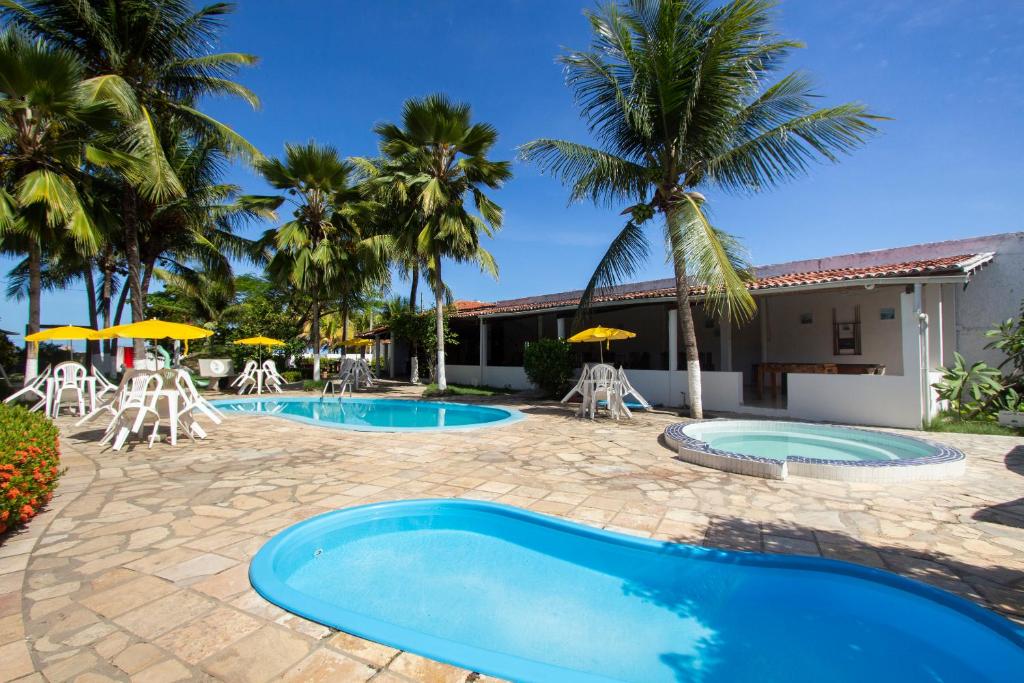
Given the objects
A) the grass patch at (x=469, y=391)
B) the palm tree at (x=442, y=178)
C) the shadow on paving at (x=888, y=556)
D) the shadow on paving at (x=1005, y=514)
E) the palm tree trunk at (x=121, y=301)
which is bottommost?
the shadow on paving at (x=888, y=556)

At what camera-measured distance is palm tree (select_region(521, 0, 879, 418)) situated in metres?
8.16

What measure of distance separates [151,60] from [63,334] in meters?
7.72

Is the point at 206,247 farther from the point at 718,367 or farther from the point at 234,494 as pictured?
the point at 718,367

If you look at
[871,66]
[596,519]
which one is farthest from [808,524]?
[871,66]

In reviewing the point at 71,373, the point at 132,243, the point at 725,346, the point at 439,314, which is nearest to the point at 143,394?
the point at 71,373

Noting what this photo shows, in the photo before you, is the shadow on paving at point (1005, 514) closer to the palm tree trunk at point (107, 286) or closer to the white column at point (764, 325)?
the white column at point (764, 325)

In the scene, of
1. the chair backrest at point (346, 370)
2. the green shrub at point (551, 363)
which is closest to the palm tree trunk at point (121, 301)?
the chair backrest at point (346, 370)

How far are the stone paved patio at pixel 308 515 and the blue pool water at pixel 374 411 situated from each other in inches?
136

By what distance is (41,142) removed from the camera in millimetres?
10484

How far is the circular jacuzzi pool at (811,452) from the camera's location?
5398 mm

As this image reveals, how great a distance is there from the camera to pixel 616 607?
324 cm

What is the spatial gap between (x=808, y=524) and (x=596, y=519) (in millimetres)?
1885

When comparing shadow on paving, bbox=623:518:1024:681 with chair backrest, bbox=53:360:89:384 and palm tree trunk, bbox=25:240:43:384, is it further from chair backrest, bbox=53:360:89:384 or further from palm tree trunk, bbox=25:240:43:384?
palm tree trunk, bbox=25:240:43:384

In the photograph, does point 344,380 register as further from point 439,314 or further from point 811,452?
point 811,452
